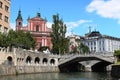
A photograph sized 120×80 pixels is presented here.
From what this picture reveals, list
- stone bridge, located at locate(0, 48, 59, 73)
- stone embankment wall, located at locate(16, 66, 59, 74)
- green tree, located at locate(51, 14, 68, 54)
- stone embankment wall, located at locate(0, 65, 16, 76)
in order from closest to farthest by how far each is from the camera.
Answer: stone embankment wall, located at locate(0, 65, 16, 76), stone bridge, located at locate(0, 48, 59, 73), stone embankment wall, located at locate(16, 66, 59, 74), green tree, located at locate(51, 14, 68, 54)

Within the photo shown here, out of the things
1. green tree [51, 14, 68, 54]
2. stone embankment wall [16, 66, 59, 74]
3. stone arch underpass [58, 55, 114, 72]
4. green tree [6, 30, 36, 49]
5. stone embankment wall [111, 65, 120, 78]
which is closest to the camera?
stone embankment wall [111, 65, 120, 78]

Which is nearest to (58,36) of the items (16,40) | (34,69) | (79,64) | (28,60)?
(28,60)

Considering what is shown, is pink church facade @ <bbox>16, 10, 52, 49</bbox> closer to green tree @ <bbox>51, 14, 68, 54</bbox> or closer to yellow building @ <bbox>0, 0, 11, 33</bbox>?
green tree @ <bbox>51, 14, 68, 54</bbox>

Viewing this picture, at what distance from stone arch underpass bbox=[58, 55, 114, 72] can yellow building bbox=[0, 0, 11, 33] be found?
68.6 feet

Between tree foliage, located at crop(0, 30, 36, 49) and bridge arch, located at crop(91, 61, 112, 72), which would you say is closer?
tree foliage, located at crop(0, 30, 36, 49)

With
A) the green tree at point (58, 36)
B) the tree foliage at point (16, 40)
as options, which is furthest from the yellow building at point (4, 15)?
the green tree at point (58, 36)

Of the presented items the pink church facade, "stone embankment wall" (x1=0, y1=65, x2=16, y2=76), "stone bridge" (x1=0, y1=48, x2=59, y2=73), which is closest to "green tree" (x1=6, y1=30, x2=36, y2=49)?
"stone bridge" (x1=0, y1=48, x2=59, y2=73)

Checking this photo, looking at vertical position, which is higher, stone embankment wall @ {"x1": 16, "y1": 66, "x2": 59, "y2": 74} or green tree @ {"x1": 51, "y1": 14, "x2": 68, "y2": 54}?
green tree @ {"x1": 51, "y1": 14, "x2": 68, "y2": 54}

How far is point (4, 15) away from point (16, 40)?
7.64 meters

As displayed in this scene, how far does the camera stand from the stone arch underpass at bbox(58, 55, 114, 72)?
8669 cm

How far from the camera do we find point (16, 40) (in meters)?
81.4

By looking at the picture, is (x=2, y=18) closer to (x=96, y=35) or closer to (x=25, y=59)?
(x=25, y=59)

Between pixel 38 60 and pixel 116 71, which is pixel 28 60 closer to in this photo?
pixel 38 60

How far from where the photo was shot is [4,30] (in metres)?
82.1
